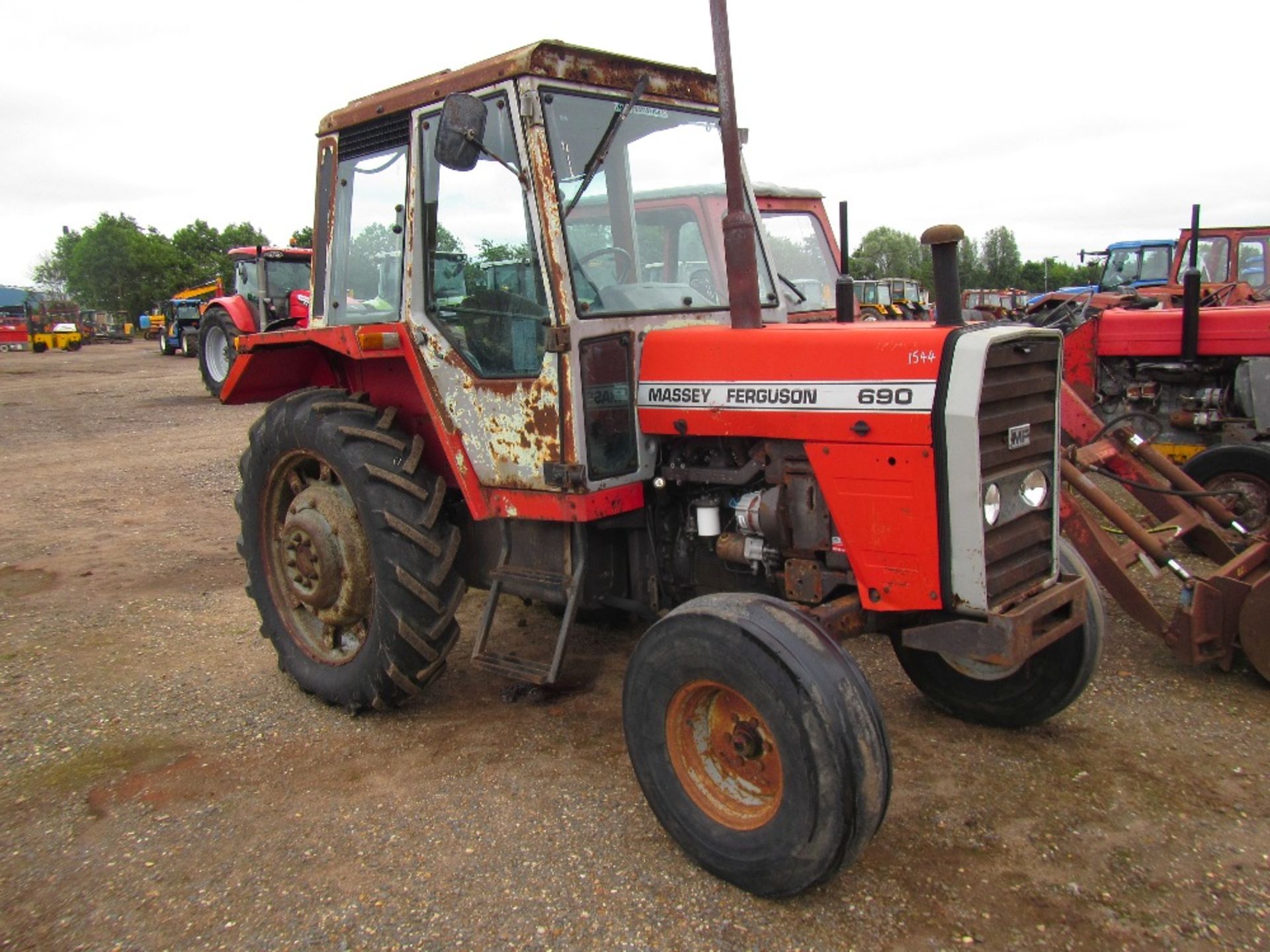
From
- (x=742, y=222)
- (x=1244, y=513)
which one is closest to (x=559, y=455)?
(x=742, y=222)

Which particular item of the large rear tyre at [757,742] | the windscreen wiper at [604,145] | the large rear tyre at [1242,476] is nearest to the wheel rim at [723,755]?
the large rear tyre at [757,742]

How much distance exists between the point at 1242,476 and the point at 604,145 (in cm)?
475

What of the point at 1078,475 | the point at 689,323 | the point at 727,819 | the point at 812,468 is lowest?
the point at 727,819

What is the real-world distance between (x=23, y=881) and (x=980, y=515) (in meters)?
3.11

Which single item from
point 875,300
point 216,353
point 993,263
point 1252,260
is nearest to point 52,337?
point 216,353

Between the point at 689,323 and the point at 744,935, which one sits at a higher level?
the point at 689,323

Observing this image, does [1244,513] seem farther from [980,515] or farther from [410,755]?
[410,755]

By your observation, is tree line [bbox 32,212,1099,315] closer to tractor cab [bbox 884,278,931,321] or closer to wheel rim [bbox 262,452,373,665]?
tractor cab [bbox 884,278,931,321]

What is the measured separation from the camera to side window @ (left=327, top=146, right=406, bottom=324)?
387 cm

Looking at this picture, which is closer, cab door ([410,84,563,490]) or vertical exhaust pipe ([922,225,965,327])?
vertical exhaust pipe ([922,225,965,327])

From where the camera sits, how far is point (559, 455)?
3412mm

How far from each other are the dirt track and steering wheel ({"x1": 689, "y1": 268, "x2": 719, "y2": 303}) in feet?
5.71

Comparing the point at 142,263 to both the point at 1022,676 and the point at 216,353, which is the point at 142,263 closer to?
the point at 216,353

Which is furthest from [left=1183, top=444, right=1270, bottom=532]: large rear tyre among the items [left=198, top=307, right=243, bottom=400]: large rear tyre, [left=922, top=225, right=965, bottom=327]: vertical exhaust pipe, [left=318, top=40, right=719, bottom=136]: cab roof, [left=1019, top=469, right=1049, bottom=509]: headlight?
[left=198, top=307, right=243, bottom=400]: large rear tyre
